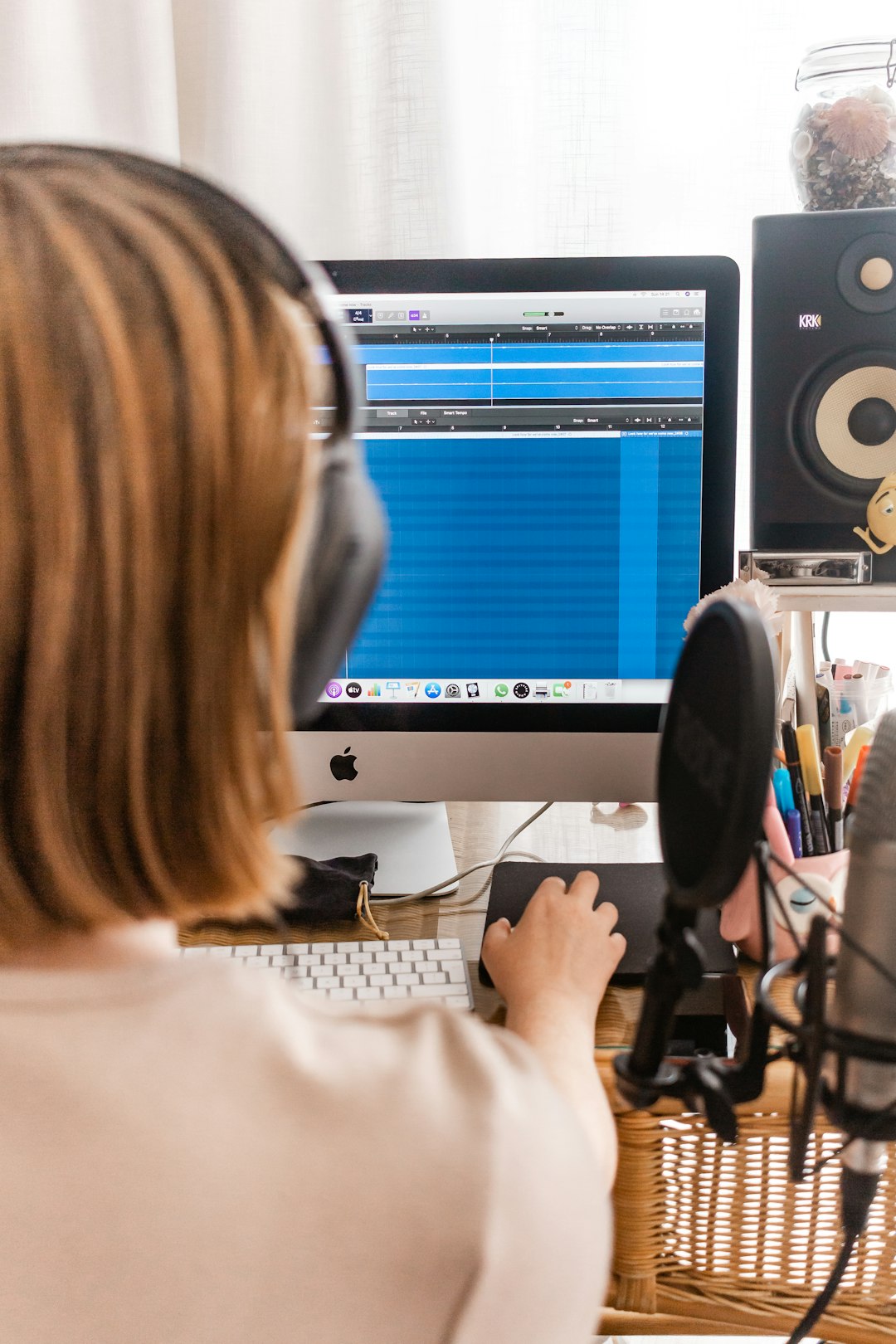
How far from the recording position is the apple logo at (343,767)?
90 cm

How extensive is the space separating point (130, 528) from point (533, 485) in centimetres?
51

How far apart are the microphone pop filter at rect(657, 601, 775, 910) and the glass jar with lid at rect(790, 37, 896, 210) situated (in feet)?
2.27

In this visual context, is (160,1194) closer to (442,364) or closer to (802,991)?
(802,991)

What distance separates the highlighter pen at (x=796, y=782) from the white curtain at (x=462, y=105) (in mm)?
500

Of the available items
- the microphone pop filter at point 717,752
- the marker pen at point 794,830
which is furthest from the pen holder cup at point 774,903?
the microphone pop filter at point 717,752

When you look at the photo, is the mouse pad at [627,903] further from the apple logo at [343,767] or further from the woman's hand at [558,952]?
the apple logo at [343,767]

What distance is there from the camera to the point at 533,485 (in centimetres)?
85

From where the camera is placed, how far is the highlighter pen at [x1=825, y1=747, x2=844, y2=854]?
78cm

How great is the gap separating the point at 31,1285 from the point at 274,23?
1227 millimetres

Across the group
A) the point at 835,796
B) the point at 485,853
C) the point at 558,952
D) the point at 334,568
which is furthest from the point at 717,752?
the point at 485,853

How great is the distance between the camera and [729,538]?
85 cm

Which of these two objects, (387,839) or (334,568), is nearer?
(334,568)

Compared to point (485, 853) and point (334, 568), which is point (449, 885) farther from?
point (334, 568)

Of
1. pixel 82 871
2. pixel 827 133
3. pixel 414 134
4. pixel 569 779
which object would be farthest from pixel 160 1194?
pixel 414 134
